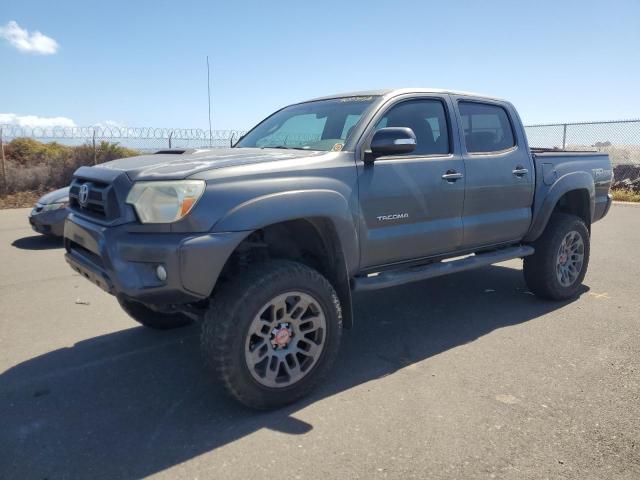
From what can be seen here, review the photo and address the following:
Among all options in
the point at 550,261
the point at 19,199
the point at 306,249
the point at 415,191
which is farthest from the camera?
the point at 19,199

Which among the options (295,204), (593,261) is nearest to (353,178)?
(295,204)

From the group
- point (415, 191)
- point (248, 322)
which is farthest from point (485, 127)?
point (248, 322)

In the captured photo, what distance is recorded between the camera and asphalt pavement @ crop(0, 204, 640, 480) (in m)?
2.55

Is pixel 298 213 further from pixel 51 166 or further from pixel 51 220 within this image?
pixel 51 166

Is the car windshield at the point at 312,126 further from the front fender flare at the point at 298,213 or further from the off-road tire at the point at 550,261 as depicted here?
the off-road tire at the point at 550,261

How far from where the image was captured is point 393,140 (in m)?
3.34

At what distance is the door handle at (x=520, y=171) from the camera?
461 centimetres

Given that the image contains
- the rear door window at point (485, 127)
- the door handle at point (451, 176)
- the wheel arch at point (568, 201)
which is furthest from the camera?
the wheel arch at point (568, 201)

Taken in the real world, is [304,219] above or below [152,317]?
above

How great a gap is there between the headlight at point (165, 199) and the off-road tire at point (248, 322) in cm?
53

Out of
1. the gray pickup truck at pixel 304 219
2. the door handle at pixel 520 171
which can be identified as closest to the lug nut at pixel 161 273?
the gray pickup truck at pixel 304 219

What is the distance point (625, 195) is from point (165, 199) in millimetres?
15397

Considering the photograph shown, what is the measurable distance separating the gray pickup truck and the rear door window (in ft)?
0.06

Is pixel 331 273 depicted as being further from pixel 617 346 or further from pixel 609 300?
pixel 609 300
